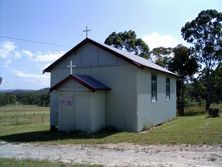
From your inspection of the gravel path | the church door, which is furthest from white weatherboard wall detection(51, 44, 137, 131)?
the gravel path

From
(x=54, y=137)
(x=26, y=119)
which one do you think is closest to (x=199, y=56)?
(x=26, y=119)

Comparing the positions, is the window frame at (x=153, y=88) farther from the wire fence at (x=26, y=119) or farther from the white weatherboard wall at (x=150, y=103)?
the wire fence at (x=26, y=119)

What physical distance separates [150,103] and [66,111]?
5.68 meters

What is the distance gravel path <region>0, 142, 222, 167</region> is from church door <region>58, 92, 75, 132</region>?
447cm

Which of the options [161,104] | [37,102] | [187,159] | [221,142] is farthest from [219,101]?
[37,102]

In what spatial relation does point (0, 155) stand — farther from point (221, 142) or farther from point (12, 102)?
point (12, 102)

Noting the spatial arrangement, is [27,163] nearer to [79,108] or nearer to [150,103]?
[79,108]

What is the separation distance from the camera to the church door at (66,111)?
19.4 metres

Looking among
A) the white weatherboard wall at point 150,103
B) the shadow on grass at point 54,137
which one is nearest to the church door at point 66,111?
the shadow on grass at point 54,137

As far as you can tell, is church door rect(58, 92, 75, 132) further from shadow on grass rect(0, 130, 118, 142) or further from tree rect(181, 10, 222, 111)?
tree rect(181, 10, 222, 111)

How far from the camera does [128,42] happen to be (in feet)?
160

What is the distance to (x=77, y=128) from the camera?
63.4 ft

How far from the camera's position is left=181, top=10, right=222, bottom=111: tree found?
144ft

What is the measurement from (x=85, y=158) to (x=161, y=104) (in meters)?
14.6
